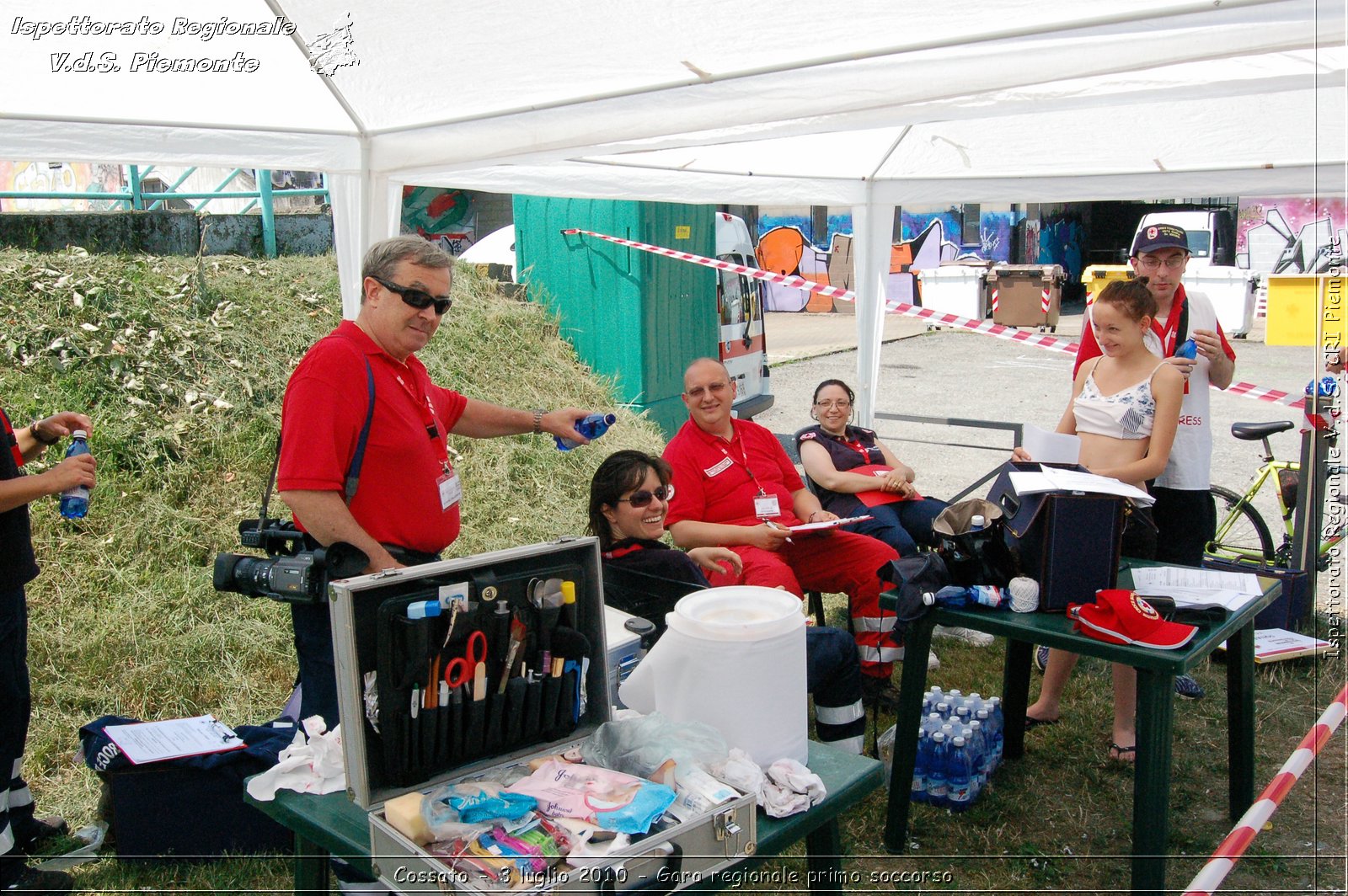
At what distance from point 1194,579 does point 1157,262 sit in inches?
66.3

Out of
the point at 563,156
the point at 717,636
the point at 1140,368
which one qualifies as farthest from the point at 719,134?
the point at 717,636

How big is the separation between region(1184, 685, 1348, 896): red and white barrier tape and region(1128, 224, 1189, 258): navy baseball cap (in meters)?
1.95

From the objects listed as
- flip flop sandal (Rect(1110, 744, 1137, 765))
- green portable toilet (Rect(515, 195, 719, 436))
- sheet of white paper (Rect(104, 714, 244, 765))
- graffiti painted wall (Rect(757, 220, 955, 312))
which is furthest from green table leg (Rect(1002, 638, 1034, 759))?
graffiti painted wall (Rect(757, 220, 955, 312))

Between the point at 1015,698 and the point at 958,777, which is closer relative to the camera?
the point at 958,777

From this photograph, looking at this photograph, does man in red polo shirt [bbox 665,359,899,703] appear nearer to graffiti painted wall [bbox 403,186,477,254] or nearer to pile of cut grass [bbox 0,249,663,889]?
pile of cut grass [bbox 0,249,663,889]

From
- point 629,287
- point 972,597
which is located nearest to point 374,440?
point 972,597

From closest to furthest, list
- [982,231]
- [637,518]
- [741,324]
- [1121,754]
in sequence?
[637,518] → [1121,754] → [741,324] → [982,231]

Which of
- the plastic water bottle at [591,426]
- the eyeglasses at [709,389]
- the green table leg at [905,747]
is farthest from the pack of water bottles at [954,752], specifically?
the eyeglasses at [709,389]

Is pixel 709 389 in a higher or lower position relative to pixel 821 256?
lower

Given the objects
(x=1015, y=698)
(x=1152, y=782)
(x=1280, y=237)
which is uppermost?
(x=1280, y=237)

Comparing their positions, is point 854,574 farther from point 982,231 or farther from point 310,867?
point 982,231

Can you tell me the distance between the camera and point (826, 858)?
2.01 metres

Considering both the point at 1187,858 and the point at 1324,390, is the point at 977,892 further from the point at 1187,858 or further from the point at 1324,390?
the point at 1324,390

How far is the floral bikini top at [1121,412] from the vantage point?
11.9ft
